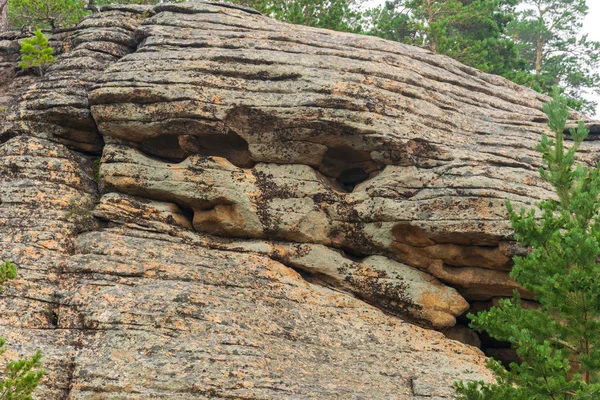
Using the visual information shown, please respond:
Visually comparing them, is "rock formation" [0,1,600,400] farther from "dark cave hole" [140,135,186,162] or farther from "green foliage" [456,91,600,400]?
"green foliage" [456,91,600,400]

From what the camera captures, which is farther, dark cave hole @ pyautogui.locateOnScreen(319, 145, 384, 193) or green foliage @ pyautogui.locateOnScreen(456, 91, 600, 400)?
dark cave hole @ pyautogui.locateOnScreen(319, 145, 384, 193)

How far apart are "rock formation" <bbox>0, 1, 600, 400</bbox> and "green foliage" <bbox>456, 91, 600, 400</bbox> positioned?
6.65 ft

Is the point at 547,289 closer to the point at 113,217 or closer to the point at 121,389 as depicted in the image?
the point at 121,389

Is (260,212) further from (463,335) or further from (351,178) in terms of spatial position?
(463,335)

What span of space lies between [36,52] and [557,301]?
14517 mm

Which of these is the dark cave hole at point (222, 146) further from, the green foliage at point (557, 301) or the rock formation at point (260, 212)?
the green foliage at point (557, 301)

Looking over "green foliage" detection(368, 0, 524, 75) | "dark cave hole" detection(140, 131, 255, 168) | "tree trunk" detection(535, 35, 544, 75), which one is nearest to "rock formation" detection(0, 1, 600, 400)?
"dark cave hole" detection(140, 131, 255, 168)

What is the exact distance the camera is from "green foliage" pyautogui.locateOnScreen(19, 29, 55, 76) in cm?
1588

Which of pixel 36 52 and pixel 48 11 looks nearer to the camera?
pixel 36 52

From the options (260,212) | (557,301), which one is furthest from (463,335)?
(260,212)

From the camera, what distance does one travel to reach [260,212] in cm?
1362

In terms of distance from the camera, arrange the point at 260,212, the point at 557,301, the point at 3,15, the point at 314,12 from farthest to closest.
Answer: the point at 314,12, the point at 3,15, the point at 260,212, the point at 557,301

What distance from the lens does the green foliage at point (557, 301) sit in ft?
30.0

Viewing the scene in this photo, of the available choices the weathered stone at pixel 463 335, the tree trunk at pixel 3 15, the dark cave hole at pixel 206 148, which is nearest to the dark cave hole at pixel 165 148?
the dark cave hole at pixel 206 148
